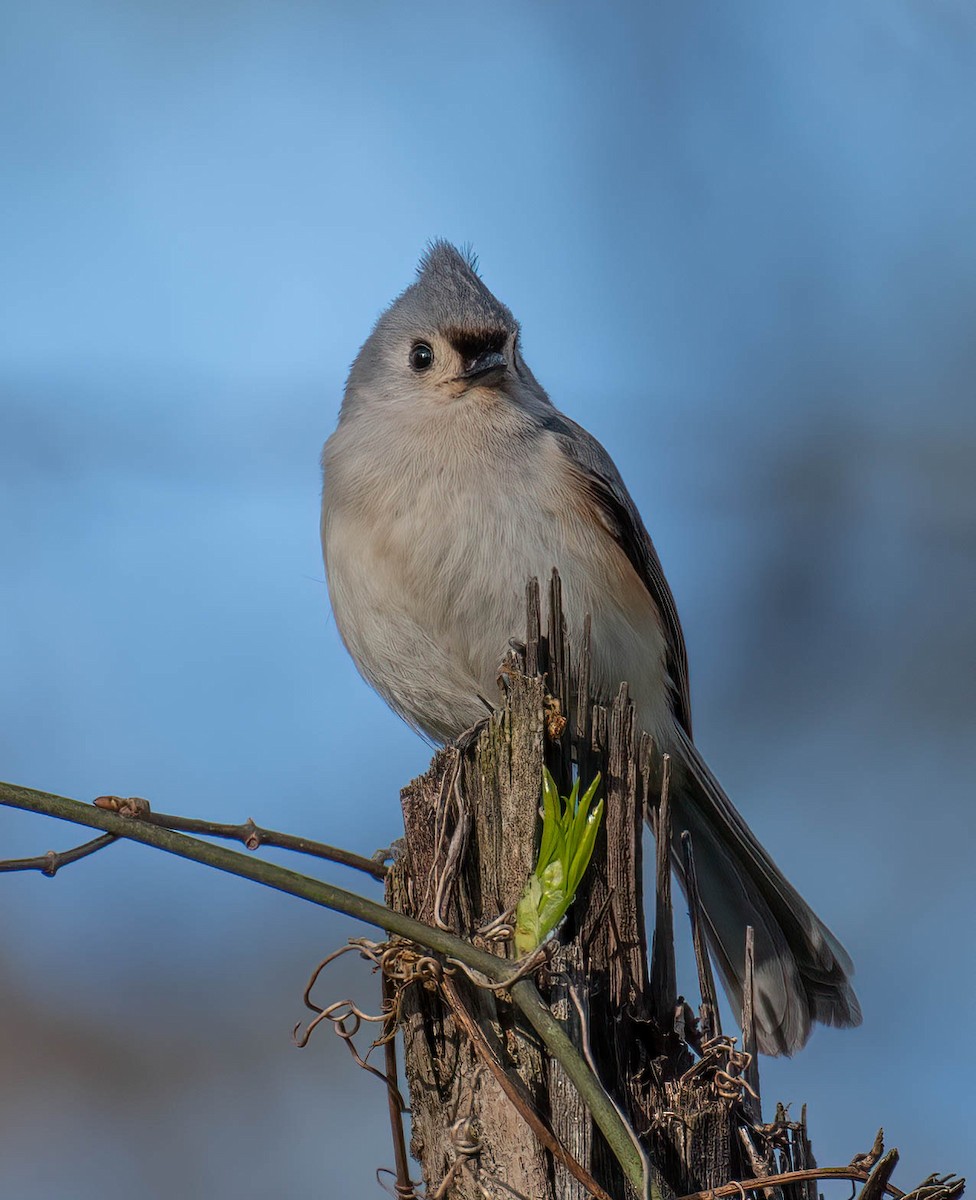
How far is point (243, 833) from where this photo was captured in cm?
147

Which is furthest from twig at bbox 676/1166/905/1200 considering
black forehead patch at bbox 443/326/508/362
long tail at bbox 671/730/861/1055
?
black forehead patch at bbox 443/326/508/362

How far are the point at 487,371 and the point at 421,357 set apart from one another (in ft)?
0.87

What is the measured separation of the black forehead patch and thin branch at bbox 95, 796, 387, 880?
5.39ft

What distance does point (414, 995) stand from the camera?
5.30ft

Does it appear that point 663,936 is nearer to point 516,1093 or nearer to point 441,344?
point 516,1093

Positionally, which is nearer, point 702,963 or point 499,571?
point 702,963

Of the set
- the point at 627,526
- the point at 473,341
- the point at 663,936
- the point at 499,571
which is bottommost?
the point at 663,936

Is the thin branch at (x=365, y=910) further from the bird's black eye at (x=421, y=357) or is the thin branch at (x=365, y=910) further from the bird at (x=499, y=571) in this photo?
the bird's black eye at (x=421, y=357)

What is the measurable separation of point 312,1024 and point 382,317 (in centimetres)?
231

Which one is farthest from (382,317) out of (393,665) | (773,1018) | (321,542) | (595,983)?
(595,983)

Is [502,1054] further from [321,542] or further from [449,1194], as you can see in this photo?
[321,542]

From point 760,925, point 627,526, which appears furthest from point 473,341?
point 760,925

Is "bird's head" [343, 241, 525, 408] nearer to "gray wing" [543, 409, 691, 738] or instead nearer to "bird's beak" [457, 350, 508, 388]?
"bird's beak" [457, 350, 508, 388]

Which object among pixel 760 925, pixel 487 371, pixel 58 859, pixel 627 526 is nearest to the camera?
pixel 58 859
